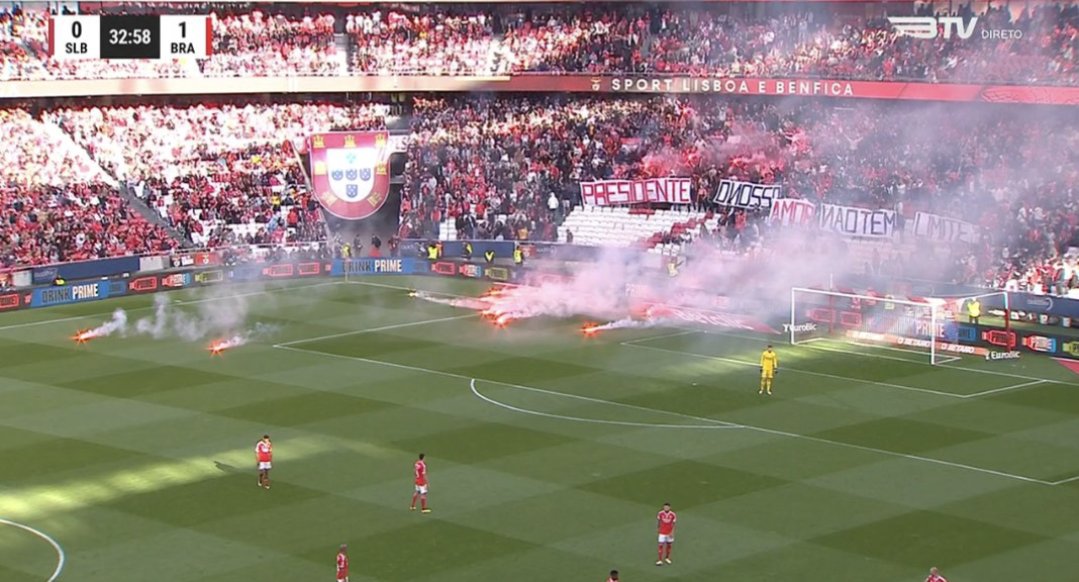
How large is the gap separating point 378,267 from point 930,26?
82.6 feet

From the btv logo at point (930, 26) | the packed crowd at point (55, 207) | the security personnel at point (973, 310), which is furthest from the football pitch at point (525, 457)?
the btv logo at point (930, 26)

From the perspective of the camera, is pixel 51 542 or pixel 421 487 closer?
pixel 51 542

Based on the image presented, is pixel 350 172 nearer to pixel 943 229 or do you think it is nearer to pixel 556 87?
pixel 556 87

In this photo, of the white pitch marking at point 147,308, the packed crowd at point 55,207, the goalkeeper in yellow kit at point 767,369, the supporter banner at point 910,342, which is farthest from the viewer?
the packed crowd at point 55,207

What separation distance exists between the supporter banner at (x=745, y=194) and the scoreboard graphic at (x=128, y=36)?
22.2 m

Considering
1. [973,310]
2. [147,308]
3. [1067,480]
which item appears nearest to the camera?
[1067,480]

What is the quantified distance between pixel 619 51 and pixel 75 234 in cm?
2630

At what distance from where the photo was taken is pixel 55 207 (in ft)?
229

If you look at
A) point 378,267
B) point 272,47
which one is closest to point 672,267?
point 378,267

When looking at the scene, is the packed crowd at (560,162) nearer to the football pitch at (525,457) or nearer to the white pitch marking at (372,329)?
the football pitch at (525,457)

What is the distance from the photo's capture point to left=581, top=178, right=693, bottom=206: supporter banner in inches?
2874

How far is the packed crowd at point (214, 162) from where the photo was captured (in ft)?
242

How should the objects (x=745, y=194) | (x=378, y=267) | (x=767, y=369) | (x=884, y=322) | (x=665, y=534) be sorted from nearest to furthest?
(x=665, y=534)
(x=767, y=369)
(x=884, y=322)
(x=378, y=267)
(x=745, y=194)

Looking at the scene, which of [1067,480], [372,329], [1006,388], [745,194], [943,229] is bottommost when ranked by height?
[1067,480]
